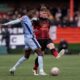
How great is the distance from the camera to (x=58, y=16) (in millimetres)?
33781

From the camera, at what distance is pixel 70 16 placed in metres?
33.9

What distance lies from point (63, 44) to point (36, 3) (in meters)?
9.56

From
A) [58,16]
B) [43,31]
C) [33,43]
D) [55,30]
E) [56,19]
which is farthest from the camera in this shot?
[58,16]

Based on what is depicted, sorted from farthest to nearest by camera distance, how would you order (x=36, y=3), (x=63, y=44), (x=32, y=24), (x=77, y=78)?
(x=36, y=3) → (x=63, y=44) → (x=32, y=24) → (x=77, y=78)

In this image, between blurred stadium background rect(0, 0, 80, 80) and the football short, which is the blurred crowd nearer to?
blurred stadium background rect(0, 0, 80, 80)

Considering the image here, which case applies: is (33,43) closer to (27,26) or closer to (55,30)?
(27,26)

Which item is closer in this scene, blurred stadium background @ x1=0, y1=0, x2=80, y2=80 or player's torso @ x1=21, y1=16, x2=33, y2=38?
player's torso @ x1=21, y1=16, x2=33, y2=38

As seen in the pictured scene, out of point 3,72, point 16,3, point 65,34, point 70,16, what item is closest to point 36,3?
point 16,3

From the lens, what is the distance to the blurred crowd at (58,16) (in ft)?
103

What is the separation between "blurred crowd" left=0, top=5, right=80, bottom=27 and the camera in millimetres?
31328

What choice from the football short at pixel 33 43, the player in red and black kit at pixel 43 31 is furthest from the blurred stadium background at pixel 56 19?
the football short at pixel 33 43

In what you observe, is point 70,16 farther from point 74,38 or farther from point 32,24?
point 32,24

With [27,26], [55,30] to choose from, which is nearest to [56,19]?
[55,30]

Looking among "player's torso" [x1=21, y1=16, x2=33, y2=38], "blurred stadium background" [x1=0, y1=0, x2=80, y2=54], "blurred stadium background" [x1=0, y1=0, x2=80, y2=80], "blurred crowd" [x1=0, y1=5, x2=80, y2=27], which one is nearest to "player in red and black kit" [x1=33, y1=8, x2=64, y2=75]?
"player's torso" [x1=21, y1=16, x2=33, y2=38]
